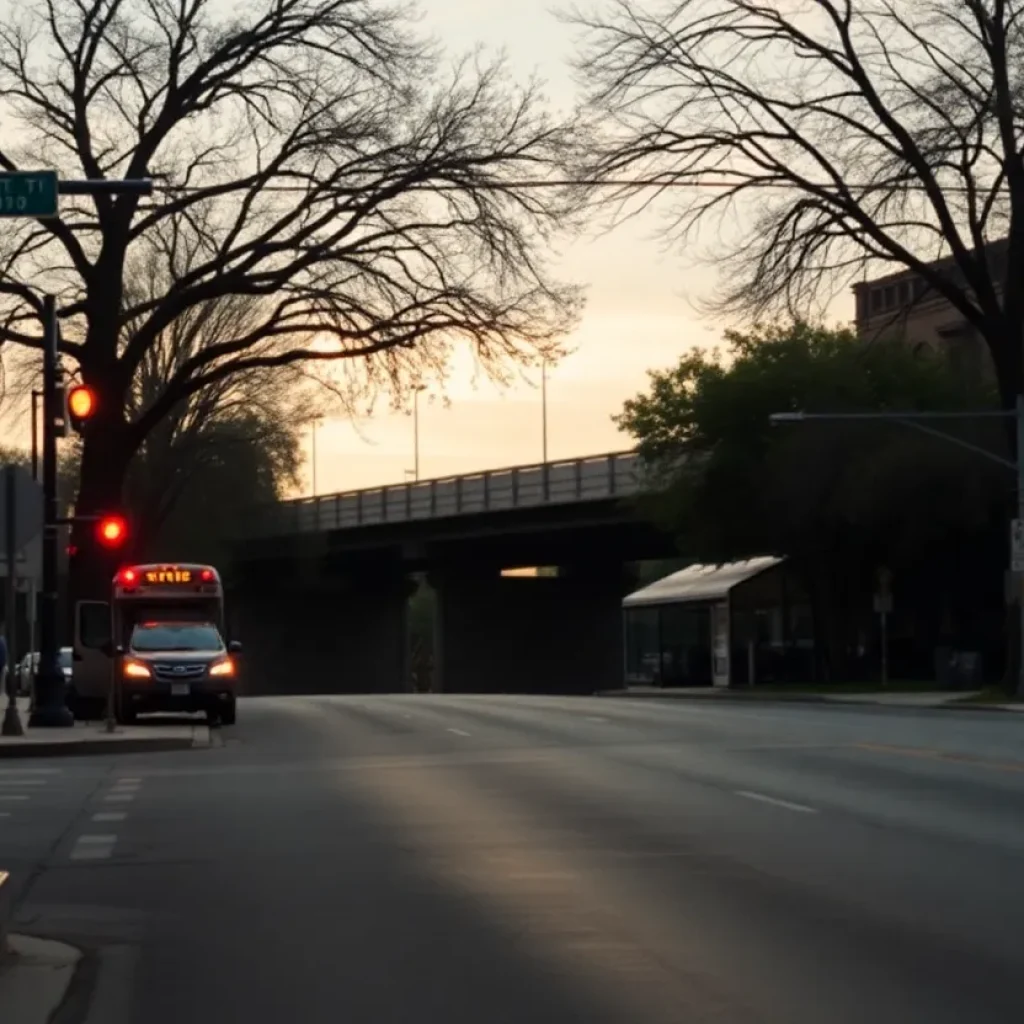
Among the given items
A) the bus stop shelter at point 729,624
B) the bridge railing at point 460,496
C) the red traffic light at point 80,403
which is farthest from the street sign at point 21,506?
the bridge railing at point 460,496

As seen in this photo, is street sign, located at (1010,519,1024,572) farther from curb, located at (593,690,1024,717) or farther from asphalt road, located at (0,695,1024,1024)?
asphalt road, located at (0,695,1024,1024)

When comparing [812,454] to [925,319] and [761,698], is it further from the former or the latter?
[925,319]

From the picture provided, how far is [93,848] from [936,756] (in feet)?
37.1

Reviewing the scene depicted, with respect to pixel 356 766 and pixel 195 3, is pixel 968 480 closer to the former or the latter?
pixel 195 3

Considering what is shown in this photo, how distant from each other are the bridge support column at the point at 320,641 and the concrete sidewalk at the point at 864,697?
3388 cm

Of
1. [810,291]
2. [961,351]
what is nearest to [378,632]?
[961,351]

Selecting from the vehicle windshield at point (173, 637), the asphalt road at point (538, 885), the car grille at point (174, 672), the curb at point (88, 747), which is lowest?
the asphalt road at point (538, 885)

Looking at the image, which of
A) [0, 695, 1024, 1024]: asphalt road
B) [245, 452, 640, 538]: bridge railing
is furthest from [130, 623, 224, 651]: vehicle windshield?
[245, 452, 640, 538]: bridge railing

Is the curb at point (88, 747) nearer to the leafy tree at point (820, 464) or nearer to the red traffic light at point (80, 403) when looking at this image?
the red traffic light at point (80, 403)

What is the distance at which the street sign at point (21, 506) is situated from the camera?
1125 inches

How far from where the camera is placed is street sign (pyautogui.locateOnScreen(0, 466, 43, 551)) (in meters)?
28.6

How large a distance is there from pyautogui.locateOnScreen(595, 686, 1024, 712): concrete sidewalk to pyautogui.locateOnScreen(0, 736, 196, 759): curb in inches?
734

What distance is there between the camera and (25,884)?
14000 millimetres

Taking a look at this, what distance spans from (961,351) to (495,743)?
1651 inches
